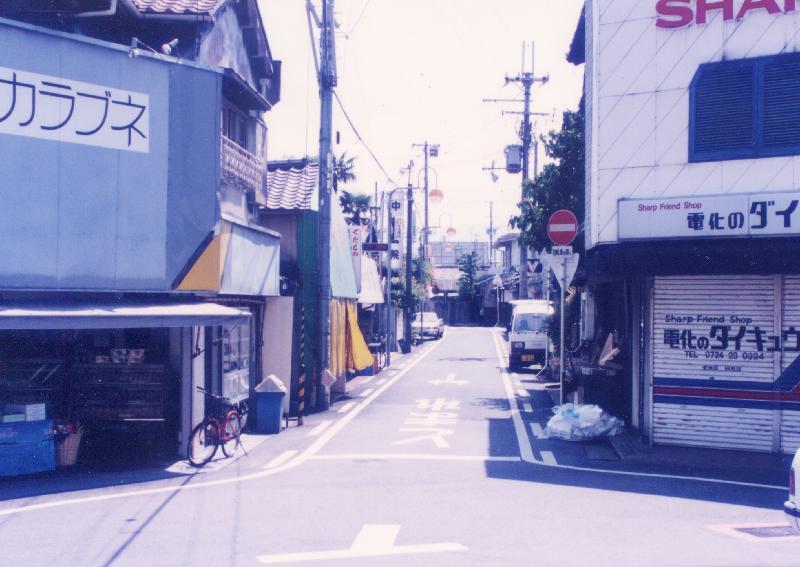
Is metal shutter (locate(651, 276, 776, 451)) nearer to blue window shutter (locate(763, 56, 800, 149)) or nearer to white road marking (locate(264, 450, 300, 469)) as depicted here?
blue window shutter (locate(763, 56, 800, 149))

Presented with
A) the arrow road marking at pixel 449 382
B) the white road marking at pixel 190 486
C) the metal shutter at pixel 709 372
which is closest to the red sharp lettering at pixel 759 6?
the metal shutter at pixel 709 372

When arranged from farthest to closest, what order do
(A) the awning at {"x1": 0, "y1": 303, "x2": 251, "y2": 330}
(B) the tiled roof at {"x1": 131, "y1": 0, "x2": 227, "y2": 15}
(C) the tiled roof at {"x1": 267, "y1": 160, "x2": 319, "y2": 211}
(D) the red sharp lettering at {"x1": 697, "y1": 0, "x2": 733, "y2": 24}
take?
(C) the tiled roof at {"x1": 267, "y1": 160, "x2": 319, "y2": 211} < (B) the tiled roof at {"x1": 131, "y1": 0, "x2": 227, "y2": 15} < (D) the red sharp lettering at {"x1": 697, "y1": 0, "x2": 733, "y2": 24} < (A) the awning at {"x1": 0, "y1": 303, "x2": 251, "y2": 330}

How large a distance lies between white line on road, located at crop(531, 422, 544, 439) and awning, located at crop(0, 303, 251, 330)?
21.1 ft

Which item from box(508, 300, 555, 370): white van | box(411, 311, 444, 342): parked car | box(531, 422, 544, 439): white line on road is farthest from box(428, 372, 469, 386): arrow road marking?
box(411, 311, 444, 342): parked car

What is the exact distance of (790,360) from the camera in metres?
12.5

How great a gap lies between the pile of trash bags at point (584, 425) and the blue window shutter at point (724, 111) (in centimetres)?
510

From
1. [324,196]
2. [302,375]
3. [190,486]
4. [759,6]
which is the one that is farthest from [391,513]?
[324,196]

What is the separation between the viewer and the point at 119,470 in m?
11.8

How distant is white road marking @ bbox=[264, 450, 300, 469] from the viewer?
12225mm

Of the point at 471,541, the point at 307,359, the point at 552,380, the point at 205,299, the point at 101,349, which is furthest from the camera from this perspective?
the point at 552,380

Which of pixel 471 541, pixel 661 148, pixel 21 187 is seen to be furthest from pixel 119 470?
pixel 661 148

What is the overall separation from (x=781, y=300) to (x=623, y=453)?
3624 millimetres

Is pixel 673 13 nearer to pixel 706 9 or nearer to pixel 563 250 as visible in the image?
pixel 706 9

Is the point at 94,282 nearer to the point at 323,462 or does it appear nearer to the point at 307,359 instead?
the point at 323,462
